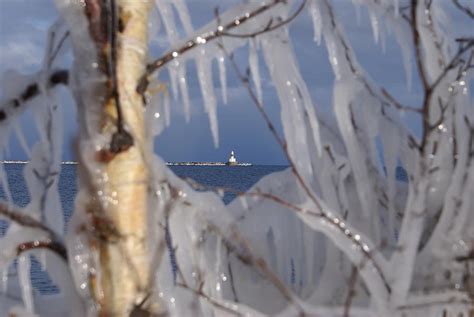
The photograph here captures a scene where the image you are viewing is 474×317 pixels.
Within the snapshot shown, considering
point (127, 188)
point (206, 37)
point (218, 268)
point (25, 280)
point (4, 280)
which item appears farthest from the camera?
point (218, 268)

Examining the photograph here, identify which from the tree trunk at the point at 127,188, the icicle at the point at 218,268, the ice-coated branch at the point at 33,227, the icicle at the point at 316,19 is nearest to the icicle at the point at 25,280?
the ice-coated branch at the point at 33,227

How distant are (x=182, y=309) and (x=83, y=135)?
0.87m

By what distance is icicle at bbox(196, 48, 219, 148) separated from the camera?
2.66 m

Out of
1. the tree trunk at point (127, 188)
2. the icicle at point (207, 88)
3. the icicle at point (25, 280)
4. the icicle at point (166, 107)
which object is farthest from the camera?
the icicle at point (25, 280)

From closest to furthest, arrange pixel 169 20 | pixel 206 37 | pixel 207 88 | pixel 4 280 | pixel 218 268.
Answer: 1. pixel 206 37
2. pixel 169 20
3. pixel 207 88
4. pixel 4 280
5. pixel 218 268

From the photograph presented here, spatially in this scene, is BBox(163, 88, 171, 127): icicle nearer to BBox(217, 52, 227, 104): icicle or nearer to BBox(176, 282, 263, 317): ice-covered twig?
BBox(217, 52, 227, 104): icicle

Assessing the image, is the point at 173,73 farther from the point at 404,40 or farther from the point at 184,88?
the point at 404,40

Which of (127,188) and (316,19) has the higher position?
(316,19)

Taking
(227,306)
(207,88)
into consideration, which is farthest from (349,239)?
(207,88)

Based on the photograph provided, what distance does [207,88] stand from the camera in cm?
274

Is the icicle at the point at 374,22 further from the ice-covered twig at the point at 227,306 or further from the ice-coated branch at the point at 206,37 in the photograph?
the ice-covered twig at the point at 227,306

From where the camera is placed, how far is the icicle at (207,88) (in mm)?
2662

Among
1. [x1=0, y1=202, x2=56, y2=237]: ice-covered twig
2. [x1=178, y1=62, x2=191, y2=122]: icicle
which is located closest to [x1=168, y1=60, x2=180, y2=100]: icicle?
[x1=178, y1=62, x2=191, y2=122]: icicle

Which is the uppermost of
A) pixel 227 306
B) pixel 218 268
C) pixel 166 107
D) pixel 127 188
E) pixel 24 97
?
pixel 24 97
